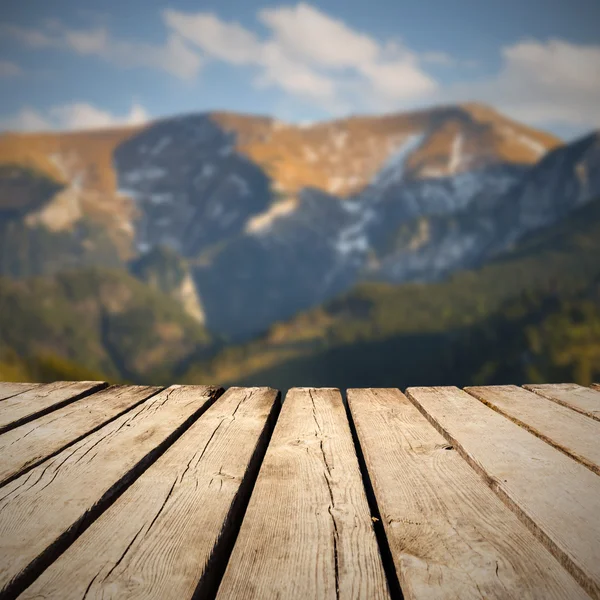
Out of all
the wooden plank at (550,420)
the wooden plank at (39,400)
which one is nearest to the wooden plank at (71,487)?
the wooden plank at (39,400)

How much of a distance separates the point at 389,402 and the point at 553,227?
21739 cm

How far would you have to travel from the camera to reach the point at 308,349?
147875 mm

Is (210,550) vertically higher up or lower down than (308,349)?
higher up

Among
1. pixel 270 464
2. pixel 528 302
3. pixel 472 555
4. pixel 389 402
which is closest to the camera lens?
pixel 472 555

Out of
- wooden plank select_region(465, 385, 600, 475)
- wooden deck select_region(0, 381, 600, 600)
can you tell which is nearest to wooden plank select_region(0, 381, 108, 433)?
wooden deck select_region(0, 381, 600, 600)

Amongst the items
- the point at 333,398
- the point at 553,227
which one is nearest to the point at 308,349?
the point at 553,227

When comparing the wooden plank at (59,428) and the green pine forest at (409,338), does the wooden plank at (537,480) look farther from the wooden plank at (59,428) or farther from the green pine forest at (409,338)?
the green pine forest at (409,338)

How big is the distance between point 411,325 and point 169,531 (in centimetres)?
14925

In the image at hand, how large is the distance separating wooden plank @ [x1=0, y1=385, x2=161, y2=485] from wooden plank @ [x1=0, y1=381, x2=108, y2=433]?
51 millimetres

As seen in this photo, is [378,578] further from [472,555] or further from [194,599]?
[194,599]

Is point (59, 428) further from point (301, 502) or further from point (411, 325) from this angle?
point (411, 325)

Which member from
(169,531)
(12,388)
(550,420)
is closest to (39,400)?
(12,388)

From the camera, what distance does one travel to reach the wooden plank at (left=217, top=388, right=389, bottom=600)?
1.26 m

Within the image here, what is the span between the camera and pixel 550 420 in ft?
7.90
